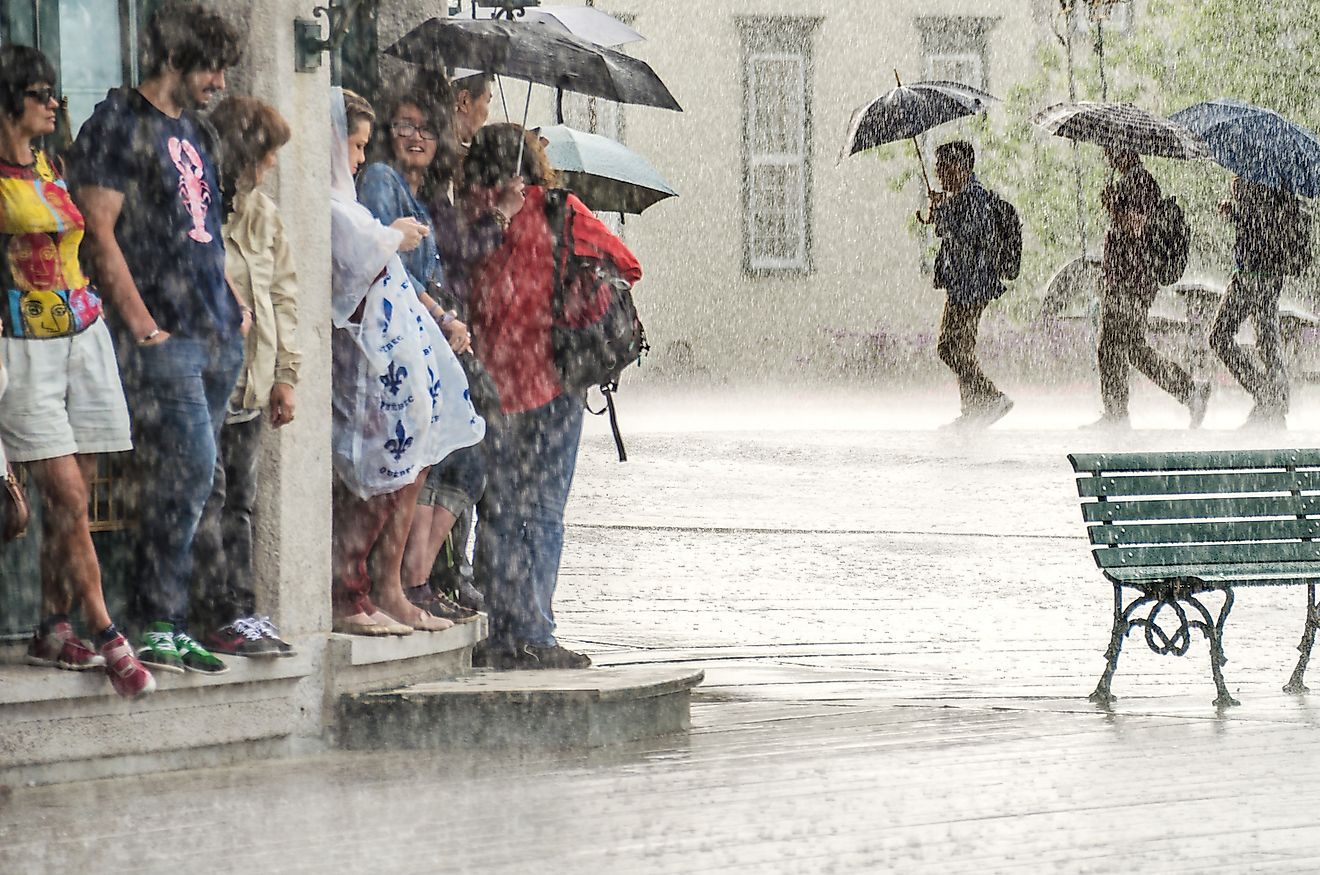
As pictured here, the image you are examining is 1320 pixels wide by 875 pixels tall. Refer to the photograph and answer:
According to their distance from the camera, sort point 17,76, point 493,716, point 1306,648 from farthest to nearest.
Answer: point 1306,648
point 493,716
point 17,76

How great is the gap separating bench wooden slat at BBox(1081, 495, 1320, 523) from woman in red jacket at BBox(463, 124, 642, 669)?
177 cm

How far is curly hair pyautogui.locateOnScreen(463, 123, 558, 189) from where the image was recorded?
863 cm

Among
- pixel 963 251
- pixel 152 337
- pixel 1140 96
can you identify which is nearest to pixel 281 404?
pixel 152 337

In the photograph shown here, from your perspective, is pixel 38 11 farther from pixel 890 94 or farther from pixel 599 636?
pixel 890 94

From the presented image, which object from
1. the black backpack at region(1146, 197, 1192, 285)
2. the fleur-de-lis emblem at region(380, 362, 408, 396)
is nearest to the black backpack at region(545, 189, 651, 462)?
the fleur-de-lis emblem at region(380, 362, 408, 396)

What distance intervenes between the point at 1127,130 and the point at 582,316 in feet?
38.0

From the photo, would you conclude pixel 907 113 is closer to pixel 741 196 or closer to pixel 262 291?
pixel 741 196

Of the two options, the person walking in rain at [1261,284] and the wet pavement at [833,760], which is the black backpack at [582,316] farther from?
the person walking in rain at [1261,284]

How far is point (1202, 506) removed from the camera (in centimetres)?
916

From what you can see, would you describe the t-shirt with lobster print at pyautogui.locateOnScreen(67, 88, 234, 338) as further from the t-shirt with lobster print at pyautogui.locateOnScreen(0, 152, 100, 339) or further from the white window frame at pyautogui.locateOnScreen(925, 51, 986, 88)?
the white window frame at pyautogui.locateOnScreen(925, 51, 986, 88)

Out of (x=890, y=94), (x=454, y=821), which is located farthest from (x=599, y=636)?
(x=890, y=94)

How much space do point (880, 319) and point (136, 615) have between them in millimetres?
22155

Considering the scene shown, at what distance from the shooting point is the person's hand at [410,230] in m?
8.09

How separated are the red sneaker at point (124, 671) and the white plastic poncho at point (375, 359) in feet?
4.11
